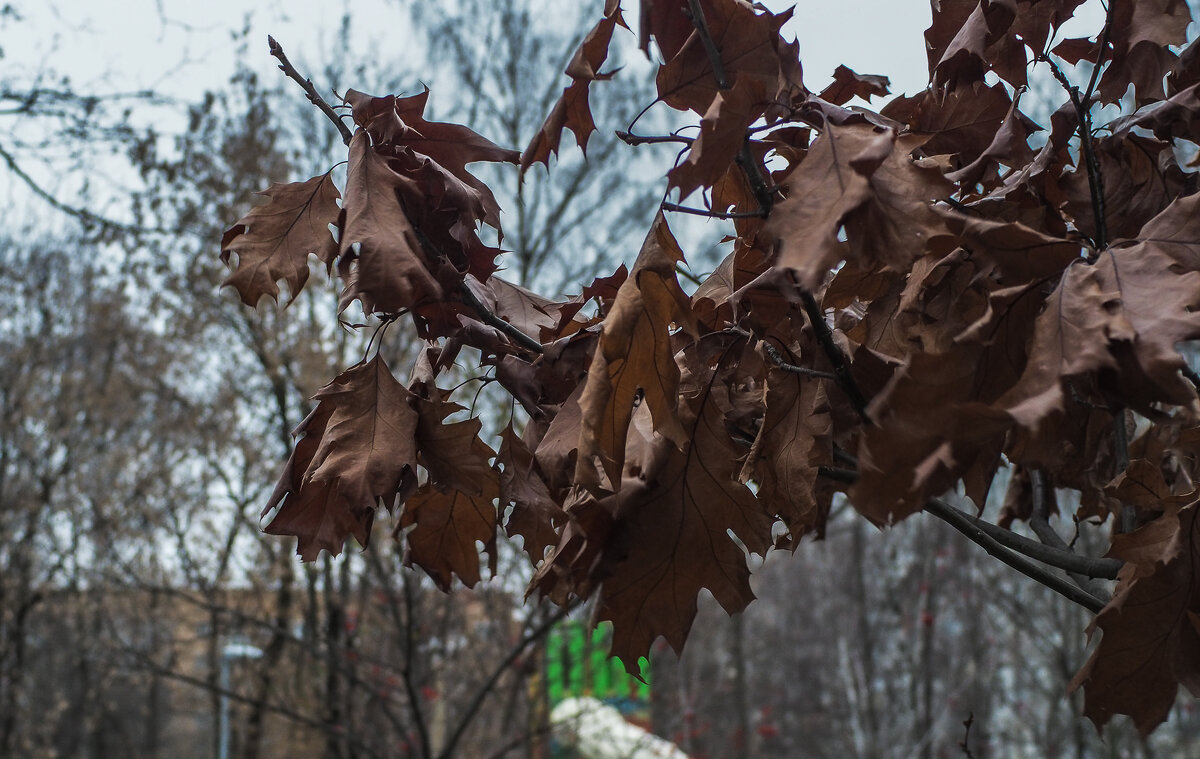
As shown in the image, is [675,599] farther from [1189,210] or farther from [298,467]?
[1189,210]

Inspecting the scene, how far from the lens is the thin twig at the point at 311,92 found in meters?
1.17

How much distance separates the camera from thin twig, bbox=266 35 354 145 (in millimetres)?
1171

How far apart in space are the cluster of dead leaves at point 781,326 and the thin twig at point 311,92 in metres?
0.05

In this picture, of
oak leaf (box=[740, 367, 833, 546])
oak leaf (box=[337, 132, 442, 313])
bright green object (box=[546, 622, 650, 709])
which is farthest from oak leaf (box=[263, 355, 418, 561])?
bright green object (box=[546, 622, 650, 709])

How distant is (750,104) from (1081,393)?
578 mm

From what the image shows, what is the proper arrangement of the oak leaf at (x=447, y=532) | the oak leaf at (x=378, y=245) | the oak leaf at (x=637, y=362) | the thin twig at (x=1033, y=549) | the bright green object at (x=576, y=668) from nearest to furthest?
the oak leaf at (x=637, y=362)
the oak leaf at (x=378, y=245)
the thin twig at (x=1033, y=549)
the oak leaf at (x=447, y=532)
the bright green object at (x=576, y=668)

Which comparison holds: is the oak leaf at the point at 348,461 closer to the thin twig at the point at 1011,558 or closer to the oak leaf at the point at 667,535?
the oak leaf at the point at 667,535

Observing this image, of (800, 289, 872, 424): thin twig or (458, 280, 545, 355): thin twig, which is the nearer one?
(800, 289, 872, 424): thin twig

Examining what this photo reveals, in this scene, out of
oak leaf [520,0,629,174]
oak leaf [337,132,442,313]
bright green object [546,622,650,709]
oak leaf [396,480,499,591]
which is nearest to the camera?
oak leaf [337,132,442,313]

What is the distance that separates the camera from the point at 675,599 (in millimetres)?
1027

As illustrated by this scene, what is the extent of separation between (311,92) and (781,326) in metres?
0.67

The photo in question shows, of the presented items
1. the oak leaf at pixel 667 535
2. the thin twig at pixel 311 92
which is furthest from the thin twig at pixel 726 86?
the thin twig at pixel 311 92

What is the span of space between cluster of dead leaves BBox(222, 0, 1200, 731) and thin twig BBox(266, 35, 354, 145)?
0.16 ft

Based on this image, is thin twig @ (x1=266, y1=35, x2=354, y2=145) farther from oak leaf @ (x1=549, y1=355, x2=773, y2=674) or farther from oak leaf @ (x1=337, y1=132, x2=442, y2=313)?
oak leaf @ (x1=549, y1=355, x2=773, y2=674)
